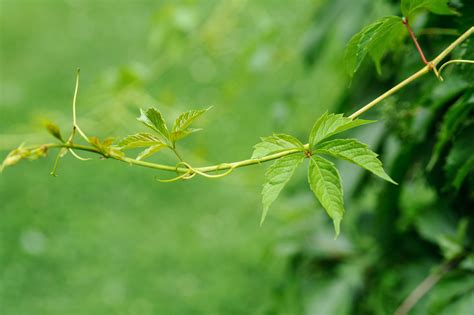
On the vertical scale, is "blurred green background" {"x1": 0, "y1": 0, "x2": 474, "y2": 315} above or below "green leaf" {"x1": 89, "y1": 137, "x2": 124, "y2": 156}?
above

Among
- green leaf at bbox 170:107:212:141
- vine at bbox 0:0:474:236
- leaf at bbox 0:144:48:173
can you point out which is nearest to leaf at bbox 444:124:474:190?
vine at bbox 0:0:474:236

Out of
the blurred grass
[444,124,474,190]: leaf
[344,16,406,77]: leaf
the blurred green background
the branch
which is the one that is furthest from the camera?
the blurred grass

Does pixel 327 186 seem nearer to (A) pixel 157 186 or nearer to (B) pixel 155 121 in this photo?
(B) pixel 155 121

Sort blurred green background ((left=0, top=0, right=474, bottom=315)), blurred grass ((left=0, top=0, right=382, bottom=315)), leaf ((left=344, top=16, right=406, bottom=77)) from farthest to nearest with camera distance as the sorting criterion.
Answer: blurred grass ((left=0, top=0, right=382, bottom=315)), blurred green background ((left=0, top=0, right=474, bottom=315)), leaf ((left=344, top=16, right=406, bottom=77))

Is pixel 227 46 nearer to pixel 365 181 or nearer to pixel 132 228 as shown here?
pixel 365 181

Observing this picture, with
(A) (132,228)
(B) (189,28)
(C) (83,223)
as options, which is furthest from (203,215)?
(B) (189,28)

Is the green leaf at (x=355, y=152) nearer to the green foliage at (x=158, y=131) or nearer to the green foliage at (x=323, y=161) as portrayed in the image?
the green foliage at (x=323, y=161)

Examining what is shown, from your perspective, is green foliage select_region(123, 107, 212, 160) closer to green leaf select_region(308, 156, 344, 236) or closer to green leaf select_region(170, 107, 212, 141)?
green leaf select_region(170, 107, 212, 141)

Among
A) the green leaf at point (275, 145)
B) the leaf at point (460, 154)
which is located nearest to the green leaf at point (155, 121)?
the green leaf at point (275, 145)
